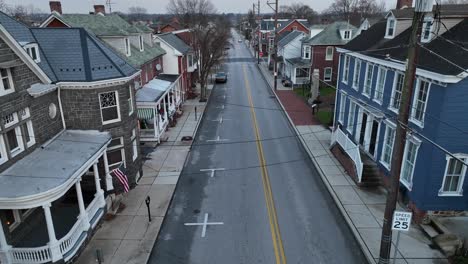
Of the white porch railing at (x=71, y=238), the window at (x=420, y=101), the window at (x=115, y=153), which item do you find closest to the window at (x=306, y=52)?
the window at (x=420, y=101)

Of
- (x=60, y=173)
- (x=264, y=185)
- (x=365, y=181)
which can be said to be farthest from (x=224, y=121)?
(x=60, y=173)

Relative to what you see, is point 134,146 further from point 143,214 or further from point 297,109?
point 297,109

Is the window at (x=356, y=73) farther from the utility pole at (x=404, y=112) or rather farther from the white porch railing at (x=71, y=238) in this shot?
the white porch railing at (x=71, y=238)

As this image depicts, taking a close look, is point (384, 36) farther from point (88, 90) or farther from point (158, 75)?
point (158, 75)

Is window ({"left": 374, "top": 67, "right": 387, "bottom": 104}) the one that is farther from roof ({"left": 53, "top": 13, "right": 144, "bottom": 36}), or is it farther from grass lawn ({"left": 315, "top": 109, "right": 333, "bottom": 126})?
roof ({"left": 53, "top": 13, "right": 144, "bottom": 36})

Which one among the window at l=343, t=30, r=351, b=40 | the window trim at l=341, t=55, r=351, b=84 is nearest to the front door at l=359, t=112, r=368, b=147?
the window trim at l=341, t=55, r=351, b=84
